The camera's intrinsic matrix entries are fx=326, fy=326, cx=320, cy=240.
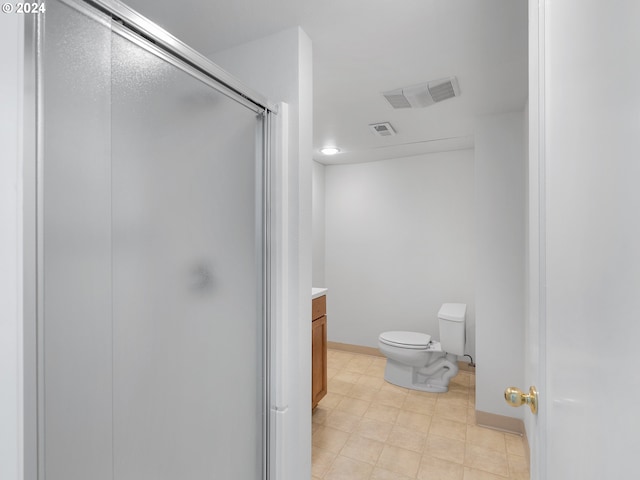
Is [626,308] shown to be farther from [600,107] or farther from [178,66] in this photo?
[178,66]

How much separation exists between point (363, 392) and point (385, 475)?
1.10m

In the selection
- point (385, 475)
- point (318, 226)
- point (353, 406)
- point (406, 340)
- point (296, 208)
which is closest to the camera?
point (296, 208)

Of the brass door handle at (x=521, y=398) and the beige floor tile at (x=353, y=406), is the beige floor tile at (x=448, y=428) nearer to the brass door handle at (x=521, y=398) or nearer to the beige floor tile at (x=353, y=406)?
the beige floor tile at (x=353, y=406)

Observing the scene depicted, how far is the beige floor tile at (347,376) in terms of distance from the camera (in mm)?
3309

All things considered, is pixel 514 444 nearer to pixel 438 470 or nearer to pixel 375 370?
pixel 438 470

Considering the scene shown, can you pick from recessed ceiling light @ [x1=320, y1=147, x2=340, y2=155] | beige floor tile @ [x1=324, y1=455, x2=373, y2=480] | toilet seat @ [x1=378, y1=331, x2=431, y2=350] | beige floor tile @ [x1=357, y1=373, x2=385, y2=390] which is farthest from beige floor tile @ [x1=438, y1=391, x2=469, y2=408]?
recessed ceiling light @ [x1=320, y1=147, x2=340, y2=155]

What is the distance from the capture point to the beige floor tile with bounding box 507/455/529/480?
6.37 feet

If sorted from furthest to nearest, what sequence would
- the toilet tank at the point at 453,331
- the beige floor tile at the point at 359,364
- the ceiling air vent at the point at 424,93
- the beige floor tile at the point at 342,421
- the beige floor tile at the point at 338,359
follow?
1. the beige floor tile at the point at 338,359
2. the beige floor tile at the point at 359,364
3. the toilet tank at the point at 453,331
4. the beige floor tile at the point at 342,421
5. the ceiling air vent at the point at 424,93

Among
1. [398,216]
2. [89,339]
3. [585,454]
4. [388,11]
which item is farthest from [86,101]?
[398,216]

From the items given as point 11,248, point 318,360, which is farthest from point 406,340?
point 11,248

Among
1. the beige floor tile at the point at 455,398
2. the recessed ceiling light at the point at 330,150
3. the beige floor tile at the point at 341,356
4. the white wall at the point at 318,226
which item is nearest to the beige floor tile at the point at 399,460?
the beige floor tile at the point at 455,398

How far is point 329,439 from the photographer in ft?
7.54

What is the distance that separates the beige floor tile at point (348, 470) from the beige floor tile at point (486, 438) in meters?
0.83

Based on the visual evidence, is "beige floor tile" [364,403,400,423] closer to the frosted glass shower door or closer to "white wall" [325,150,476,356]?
"white wall" [325,150,476,356]
